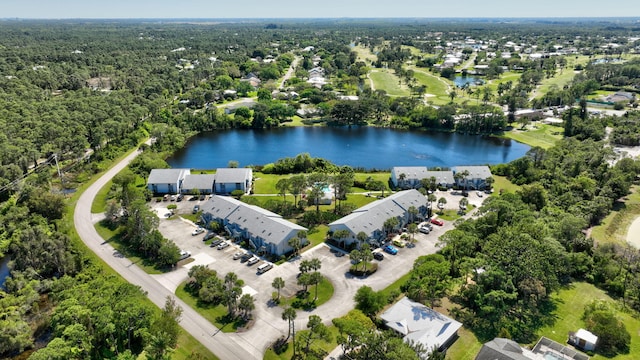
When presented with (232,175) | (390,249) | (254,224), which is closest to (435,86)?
(232,175)

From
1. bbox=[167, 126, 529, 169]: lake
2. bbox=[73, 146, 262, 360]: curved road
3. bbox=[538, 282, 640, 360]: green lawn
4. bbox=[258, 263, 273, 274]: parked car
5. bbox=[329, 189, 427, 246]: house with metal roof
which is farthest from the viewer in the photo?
bbox=[167, 126, 529, 169]: lake

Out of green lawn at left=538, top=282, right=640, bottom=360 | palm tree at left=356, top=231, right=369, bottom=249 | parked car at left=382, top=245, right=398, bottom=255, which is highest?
palm tree at left=356, top=231, right=369, bottom=249

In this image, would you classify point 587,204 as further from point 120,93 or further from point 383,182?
point 120,93

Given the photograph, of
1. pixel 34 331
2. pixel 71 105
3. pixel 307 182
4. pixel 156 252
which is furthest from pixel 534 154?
pixel 71 105

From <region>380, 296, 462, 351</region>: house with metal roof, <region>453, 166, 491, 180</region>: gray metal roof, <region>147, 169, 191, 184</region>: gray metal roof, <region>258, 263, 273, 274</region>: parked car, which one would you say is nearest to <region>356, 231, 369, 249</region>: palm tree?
<region>380, 296, 462, 351</region>: house with metal roof

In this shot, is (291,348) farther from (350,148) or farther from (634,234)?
(350,148)

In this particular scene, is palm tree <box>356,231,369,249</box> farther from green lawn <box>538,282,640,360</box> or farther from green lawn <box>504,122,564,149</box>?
green lawn <box>504,122,564,149</box>
